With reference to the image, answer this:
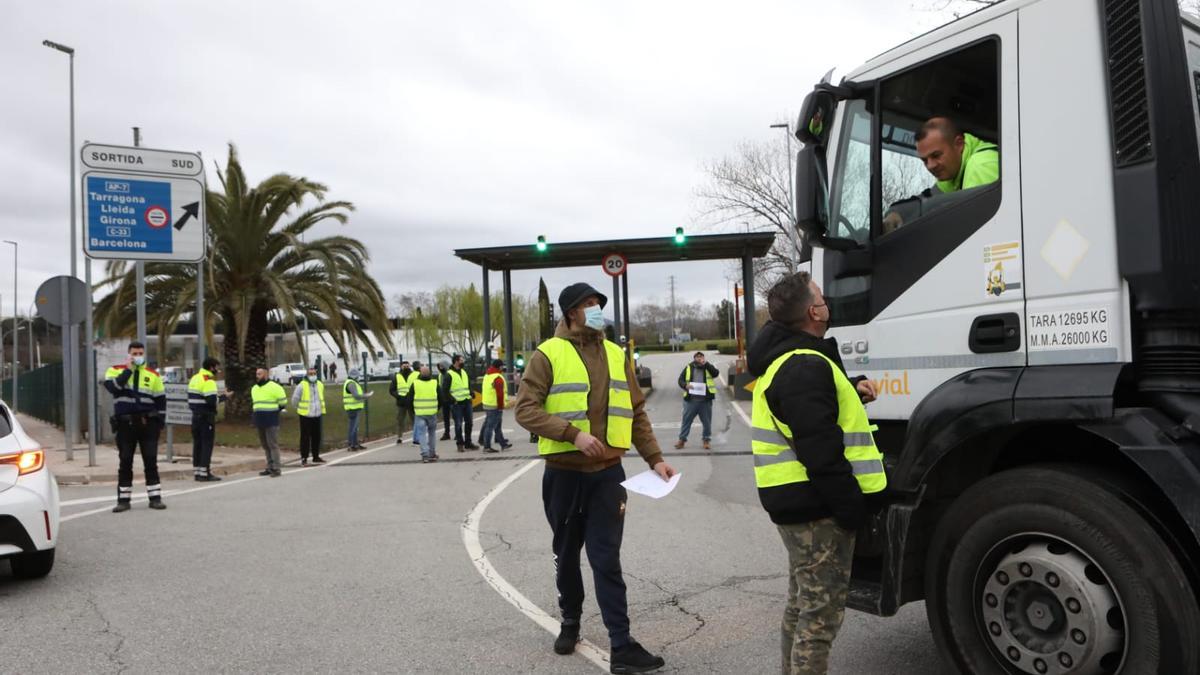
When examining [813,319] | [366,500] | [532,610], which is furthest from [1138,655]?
[366,500]

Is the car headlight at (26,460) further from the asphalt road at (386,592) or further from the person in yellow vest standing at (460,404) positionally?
the person in yellow vest standing at (460,404)

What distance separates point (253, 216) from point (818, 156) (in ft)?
66.1

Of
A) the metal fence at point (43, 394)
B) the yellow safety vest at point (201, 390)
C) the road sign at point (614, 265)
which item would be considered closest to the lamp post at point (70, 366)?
the yellow safety vest at point (201, 390)

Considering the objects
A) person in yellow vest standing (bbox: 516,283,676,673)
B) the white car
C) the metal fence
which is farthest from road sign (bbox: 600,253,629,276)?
person in yellow vest standing (bbox: 516,283,676,673)

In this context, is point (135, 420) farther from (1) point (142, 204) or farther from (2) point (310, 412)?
(1) point (142, 204)

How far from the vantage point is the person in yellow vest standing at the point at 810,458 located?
312cm

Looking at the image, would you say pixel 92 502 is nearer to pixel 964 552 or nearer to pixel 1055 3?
pixel 964 552

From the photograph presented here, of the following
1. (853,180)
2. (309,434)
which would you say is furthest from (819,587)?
(309,434)

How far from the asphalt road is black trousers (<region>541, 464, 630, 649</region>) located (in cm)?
33

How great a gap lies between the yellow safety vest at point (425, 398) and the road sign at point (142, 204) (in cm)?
452

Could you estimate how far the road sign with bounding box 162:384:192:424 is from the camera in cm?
1483

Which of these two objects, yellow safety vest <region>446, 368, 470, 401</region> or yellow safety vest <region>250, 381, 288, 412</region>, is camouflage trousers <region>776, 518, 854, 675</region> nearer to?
yellow safety vest <region>250, 381, 288, 412</region>

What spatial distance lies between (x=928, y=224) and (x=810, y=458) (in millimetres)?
1339

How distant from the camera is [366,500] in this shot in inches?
413
